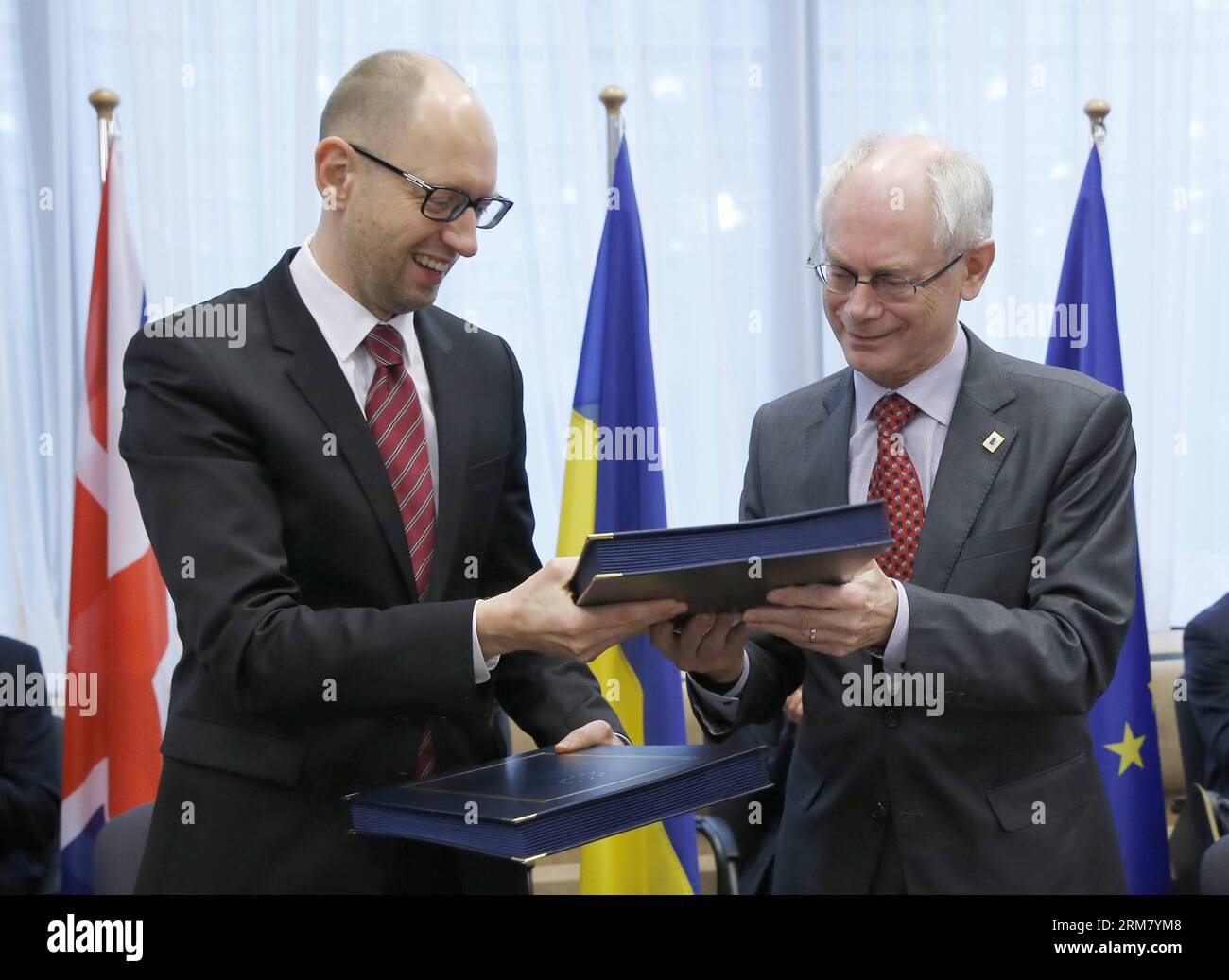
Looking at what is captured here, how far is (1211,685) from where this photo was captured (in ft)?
11.7

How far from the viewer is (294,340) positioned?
1.88m

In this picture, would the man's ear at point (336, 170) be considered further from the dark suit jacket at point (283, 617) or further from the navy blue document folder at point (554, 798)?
the navy blue document folder at point (554, 798)

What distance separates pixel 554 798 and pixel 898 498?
87cm

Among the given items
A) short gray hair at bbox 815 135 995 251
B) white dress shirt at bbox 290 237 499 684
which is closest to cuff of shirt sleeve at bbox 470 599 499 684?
white dress shirt at bbox 290 237 499 684

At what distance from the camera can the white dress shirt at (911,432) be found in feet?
6.90

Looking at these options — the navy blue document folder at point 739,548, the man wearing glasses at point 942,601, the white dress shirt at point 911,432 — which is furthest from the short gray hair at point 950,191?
the navy blue document folder at point 739,548

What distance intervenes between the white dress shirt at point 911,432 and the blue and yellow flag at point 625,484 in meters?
1.65

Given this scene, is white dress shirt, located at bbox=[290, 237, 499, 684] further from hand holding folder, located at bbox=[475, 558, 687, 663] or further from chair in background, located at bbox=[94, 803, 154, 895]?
chair in background, located at bbox=[94, 803, 154, 895]

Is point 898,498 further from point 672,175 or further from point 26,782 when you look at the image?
point 672,175

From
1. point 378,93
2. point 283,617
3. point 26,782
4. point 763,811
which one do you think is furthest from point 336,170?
point 763,811

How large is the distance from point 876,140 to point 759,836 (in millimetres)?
2234

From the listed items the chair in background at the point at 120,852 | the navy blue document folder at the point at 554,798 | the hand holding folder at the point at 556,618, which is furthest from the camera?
the chair in background at the point at 120,852

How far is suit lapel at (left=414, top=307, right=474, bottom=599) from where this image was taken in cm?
188

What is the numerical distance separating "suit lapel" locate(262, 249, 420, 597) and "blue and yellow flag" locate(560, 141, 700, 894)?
1.94 m
